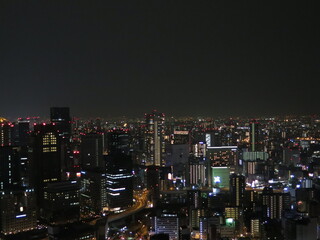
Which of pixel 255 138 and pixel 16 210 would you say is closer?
pixel 16 210

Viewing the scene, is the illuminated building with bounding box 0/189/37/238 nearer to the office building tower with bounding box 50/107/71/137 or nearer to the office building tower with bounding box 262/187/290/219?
the office building tower with bounding box 50/107/71/137

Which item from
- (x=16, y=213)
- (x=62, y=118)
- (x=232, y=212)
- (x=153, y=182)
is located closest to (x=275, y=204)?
(x=232, y=212)

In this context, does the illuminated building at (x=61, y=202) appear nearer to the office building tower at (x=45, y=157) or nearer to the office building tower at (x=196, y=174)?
the office building tower at (x=45, y=157)

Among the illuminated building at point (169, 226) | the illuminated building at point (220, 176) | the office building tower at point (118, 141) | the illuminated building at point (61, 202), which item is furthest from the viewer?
the office building tower at point (118, 141)

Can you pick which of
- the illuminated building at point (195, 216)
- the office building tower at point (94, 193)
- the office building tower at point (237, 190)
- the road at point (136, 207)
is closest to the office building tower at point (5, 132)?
the office building tower at point (94, 193)

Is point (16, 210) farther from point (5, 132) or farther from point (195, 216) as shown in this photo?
point (5, 132)
